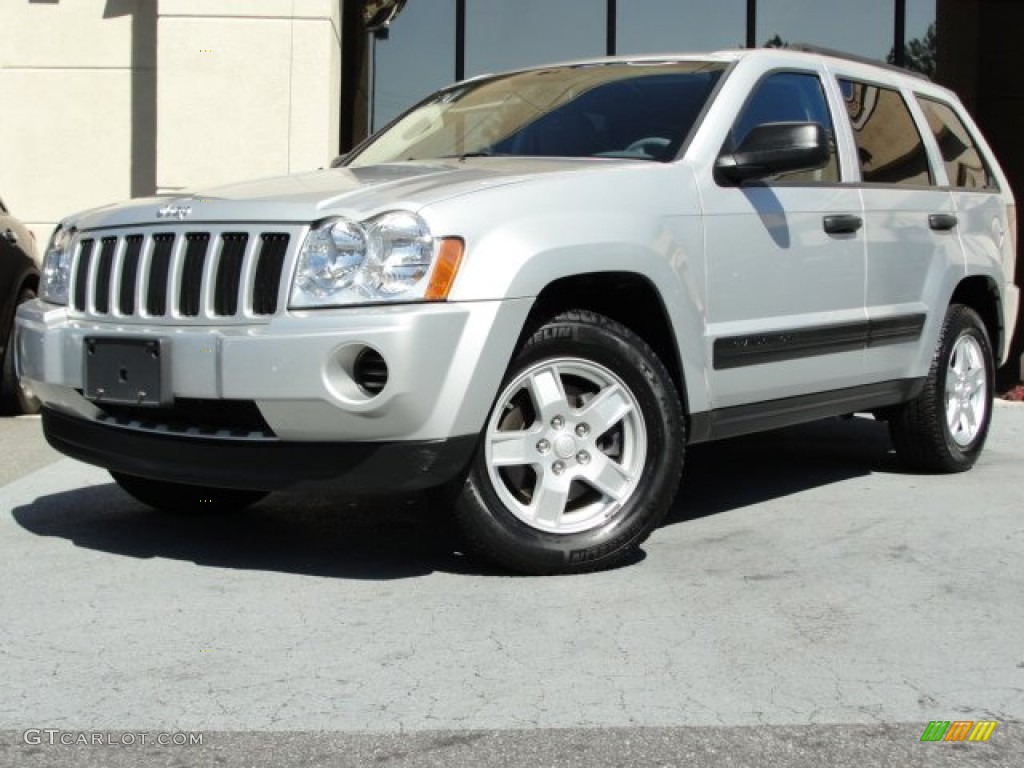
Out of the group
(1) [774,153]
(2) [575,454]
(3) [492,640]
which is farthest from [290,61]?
(3) [492,640]

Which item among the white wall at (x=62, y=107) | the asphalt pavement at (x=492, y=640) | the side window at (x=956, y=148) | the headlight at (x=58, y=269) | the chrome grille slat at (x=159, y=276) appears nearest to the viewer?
the asphalt pavement at (x=492, y=640)

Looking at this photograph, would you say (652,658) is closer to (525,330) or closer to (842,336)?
(525,330)

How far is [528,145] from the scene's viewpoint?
5.13 meters

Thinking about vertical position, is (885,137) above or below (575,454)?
above

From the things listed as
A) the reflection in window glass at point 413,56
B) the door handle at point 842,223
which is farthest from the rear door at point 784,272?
the reflection in window glass at point 413,56

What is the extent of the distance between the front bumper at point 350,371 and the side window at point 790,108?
60.8 inches

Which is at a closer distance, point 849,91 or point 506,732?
point 506,732

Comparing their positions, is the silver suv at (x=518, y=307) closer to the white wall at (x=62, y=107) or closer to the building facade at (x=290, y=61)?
the building facade at (x=290, y=61)

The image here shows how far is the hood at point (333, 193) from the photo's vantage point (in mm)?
4082

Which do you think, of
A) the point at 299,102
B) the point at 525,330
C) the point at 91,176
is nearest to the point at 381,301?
the point at 525,330

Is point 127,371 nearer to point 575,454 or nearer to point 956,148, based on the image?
point 575,454

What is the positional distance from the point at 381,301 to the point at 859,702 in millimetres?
1697

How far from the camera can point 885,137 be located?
→ 5.98m

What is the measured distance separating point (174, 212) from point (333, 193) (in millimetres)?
541
